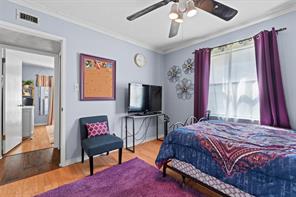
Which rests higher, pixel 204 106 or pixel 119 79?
pixel 119 79

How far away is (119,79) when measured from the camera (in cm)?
331

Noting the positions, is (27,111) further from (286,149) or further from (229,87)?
(286,149)

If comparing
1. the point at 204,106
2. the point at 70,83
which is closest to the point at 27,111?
the point at 70,83

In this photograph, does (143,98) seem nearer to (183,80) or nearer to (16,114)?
(183,80)

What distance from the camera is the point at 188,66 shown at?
3.67 meters

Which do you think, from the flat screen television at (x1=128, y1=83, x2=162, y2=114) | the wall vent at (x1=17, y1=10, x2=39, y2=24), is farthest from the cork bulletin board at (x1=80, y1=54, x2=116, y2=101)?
the wall vent at (x1=17, y1=10, x2=39, y2=24)

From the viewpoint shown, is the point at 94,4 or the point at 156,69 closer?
the point at 94,4

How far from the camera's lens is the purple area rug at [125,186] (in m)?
1.80

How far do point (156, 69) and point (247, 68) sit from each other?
2128 millimetres

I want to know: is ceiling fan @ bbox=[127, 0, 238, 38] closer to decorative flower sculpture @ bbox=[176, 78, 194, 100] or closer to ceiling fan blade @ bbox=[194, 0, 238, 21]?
ceiling fan blade @ bbox=[194, 0, 238, 21]

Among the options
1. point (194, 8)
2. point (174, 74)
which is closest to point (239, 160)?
point (194, 8)

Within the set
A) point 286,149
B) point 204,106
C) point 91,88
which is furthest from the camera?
point 204,106

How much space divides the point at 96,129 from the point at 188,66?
98.2 inches

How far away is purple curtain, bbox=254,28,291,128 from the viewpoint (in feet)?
7.47
